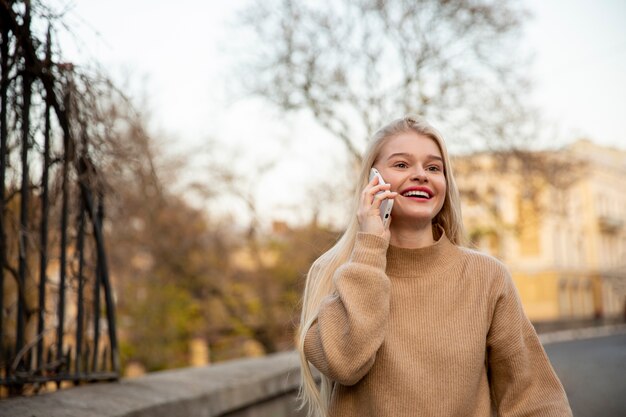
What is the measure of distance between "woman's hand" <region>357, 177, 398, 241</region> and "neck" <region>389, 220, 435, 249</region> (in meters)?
0.12

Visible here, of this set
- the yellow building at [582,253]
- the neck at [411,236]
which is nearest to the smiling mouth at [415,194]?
the neck at [411,236]

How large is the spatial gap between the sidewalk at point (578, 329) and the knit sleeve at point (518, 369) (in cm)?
3247

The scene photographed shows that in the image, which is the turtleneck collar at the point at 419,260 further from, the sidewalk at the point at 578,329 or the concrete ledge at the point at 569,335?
the sidewalk at the point at 578,329

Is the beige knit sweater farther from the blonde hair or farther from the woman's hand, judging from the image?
the blonde hair

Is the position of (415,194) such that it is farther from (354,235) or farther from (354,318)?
(354,318)

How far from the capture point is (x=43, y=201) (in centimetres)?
431

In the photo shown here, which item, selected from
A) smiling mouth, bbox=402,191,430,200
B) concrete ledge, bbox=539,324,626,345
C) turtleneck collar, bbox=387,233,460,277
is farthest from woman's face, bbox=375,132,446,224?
concrete ledge, bbox=539,324,626,345

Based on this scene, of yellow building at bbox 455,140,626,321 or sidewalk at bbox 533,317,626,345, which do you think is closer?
sidewalk at bbox 533,317,626,345

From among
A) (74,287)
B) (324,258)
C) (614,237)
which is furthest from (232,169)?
(614,237)

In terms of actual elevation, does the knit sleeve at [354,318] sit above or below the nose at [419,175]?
below

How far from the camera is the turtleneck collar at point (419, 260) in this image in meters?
3.06

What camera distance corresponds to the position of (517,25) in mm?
17812

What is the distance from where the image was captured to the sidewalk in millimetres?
38100

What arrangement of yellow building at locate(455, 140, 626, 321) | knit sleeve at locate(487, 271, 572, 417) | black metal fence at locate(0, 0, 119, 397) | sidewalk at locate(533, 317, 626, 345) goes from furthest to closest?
yellow building at locate(455, 140, 626, 321), sidewalk at locate(533, 317, 626, 345), black metal fence at locate(0, 0, 119, 397), knit sleeve at locate(487, 271, 572, 417)
